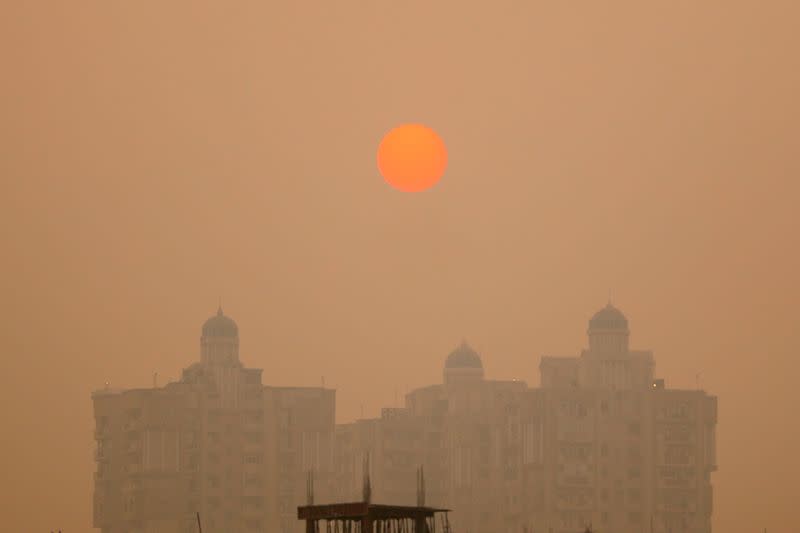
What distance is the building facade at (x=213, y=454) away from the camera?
136 m

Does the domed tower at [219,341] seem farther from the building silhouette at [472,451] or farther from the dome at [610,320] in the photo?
the dome at [610,320]

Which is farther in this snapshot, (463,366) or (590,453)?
(463,366)

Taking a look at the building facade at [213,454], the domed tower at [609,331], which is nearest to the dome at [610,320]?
the domed tower at [609,331]

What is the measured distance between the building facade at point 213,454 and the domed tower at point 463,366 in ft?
37.8

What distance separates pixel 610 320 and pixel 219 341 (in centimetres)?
2695

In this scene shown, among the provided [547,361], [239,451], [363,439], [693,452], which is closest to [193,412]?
[239,451]

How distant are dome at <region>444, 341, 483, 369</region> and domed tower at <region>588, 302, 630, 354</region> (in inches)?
409

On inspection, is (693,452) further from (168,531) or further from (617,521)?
(168,531)

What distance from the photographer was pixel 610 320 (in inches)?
5551

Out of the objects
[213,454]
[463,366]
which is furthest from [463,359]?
[213,454]

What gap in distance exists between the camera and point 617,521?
13650 cm

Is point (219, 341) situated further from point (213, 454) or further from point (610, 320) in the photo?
point (610, 320)

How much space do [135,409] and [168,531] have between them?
8.47 meters

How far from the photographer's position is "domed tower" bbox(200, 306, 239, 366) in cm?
14250
